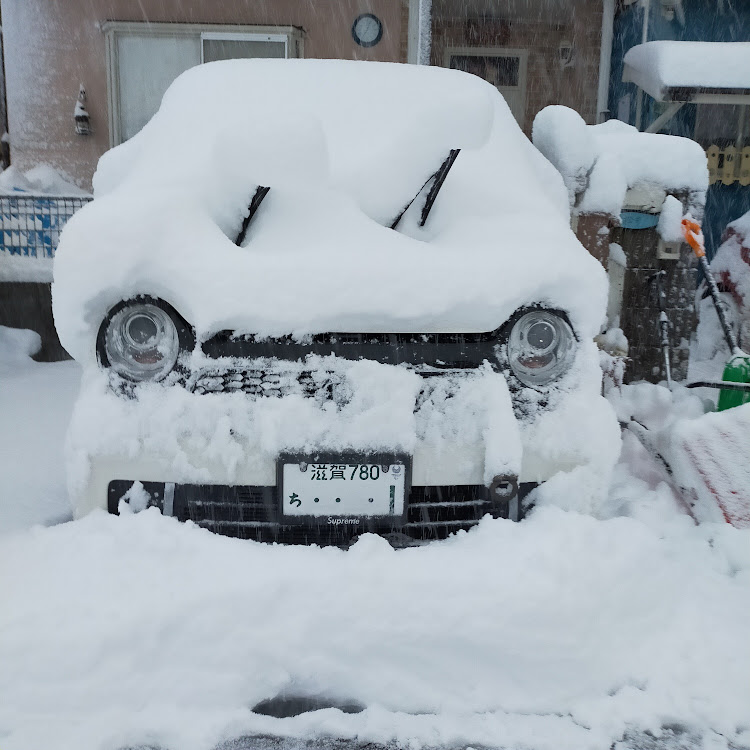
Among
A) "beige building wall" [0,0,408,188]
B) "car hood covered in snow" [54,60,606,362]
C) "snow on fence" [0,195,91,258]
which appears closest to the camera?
"car hood covered in snow" [54,60,606,362]

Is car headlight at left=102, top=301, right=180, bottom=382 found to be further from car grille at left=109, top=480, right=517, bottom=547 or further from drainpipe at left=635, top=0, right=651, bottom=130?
drainpipe at left=635, top=0, right=651, bottom=130

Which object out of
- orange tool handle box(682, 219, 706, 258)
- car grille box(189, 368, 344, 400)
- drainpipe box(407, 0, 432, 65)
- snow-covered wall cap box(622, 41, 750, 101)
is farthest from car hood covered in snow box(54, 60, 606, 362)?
snow-covered wall cap box(622, 41, 750, 101)

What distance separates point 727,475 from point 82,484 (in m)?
2.03

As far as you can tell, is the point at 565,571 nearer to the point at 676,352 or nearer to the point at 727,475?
the point at 727,475

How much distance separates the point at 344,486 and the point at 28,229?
4.56 metres

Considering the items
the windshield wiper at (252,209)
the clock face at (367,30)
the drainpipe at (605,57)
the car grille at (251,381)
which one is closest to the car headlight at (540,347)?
the car grille at (251,381)

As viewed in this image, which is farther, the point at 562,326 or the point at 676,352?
the point at 676,352

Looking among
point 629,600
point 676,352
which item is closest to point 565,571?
point 629,600

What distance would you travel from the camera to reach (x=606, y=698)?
1.68 m

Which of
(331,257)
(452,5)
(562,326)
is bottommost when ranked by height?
(562,326)

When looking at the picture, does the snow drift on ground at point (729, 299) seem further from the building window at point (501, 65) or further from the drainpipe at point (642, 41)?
the building window at point (501, 65)

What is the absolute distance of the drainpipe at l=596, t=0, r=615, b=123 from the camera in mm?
10578

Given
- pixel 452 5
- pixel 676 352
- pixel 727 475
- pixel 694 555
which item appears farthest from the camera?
pixel 452 5

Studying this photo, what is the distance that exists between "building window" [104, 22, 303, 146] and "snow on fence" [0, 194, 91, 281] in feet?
8.48
